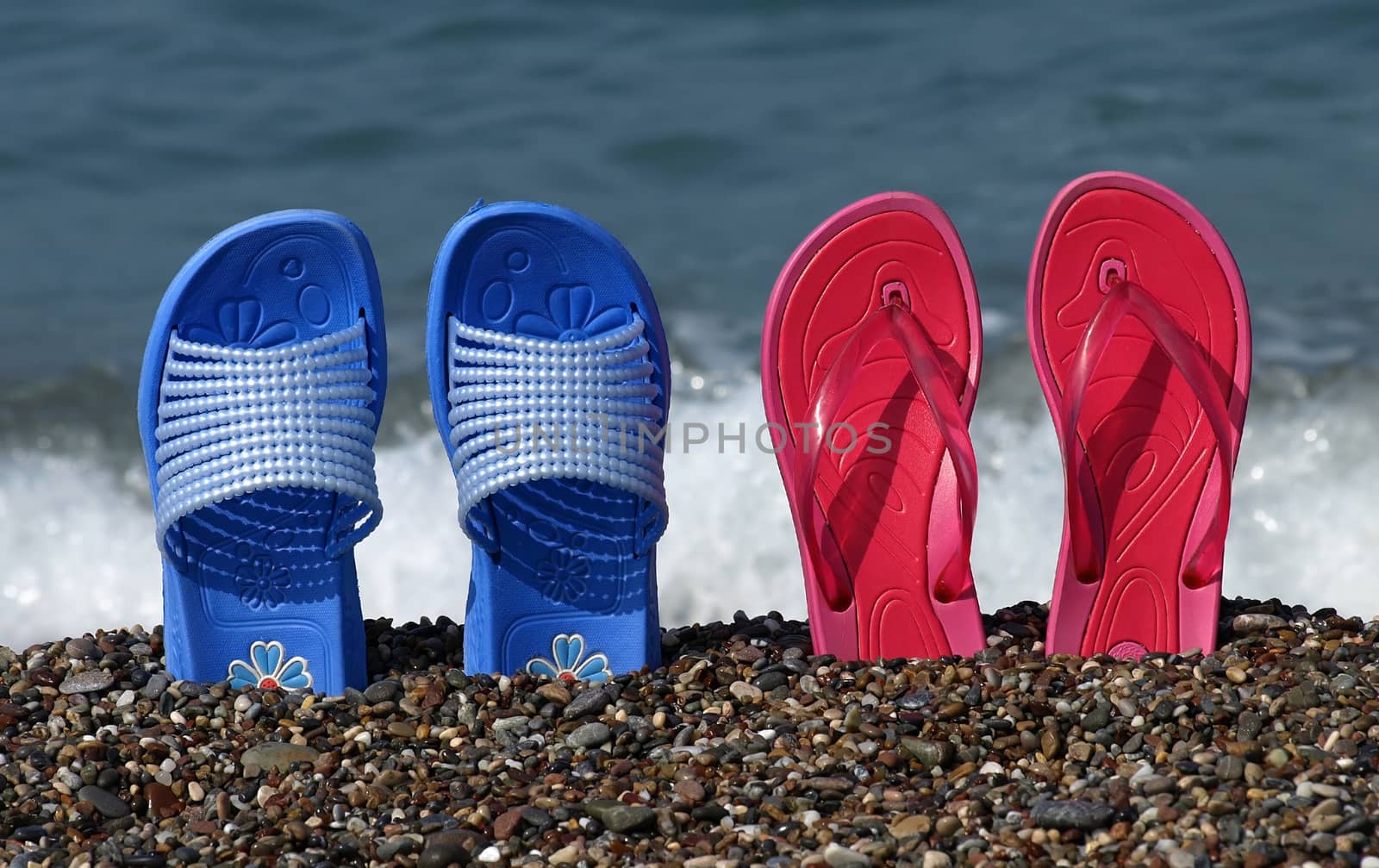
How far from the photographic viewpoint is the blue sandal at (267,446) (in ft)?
10.4

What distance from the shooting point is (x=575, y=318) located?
10.9ft

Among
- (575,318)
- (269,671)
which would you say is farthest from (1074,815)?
(269,671)

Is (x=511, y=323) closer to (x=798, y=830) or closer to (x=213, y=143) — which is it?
(x=798, y=830)

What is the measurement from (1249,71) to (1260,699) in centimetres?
610

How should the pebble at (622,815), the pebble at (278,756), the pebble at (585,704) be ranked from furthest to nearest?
the pebble at (585,704)
the pebble at (278,756)
the pebble at (622,815)

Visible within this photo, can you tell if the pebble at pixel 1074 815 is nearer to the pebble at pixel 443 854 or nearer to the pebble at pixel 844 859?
the pebble at pixel 844 859

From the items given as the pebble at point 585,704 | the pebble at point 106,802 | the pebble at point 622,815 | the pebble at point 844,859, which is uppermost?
the pebble at point 585,704

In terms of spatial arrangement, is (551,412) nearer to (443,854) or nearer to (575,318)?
(575,318)

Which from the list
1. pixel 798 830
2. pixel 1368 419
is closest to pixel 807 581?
pixel 798 830

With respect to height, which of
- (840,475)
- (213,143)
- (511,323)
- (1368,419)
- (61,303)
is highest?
(213,143)

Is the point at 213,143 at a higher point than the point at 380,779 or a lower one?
higher

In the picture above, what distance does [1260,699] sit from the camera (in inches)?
118

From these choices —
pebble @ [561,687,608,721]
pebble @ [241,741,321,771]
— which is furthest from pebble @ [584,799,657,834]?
pebble @ [241,741,321,771]

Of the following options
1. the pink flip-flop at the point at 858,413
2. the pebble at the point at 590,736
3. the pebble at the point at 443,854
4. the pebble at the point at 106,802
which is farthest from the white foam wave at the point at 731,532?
the pebble at the point at 443,854
